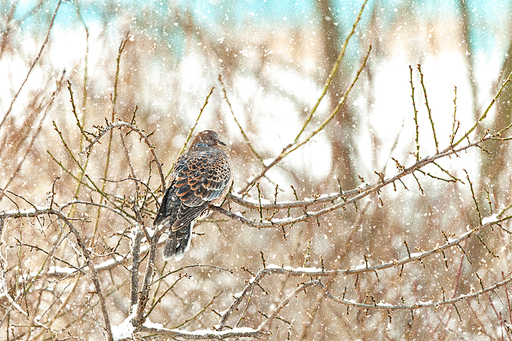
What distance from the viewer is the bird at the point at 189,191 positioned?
2.83m

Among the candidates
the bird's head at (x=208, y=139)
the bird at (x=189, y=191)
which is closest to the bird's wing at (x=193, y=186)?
the bird at (x=189, y=191)

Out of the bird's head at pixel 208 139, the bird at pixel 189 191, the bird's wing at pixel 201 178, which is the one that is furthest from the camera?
the bird's head at pixel 208 139

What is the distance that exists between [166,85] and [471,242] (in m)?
6.30

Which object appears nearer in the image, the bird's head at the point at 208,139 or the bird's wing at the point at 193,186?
the bird's wing at the point at 193,186

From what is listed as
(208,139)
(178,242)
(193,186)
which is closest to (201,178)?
(193,186)

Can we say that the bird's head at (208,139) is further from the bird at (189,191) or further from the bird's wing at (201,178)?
the bird's wing at (201,178)

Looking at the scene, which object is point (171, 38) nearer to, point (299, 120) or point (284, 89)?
point (284, 89)

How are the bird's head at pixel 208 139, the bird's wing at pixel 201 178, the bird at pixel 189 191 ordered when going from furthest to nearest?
the bird's head at pixel 208 139 → the bird's wing at pixel 201 178 → the bird at pixel 189 191

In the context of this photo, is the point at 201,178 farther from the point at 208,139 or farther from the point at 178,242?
the point at 208,139

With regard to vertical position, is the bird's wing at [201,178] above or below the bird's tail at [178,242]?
above

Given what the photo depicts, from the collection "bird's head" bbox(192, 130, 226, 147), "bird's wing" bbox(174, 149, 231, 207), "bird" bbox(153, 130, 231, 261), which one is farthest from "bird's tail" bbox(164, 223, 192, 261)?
"bird's head" bbox(192, 130, 226, 147)

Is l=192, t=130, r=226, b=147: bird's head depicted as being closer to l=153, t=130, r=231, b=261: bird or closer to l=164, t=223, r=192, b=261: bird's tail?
l=153, t=130, r=231, b=261: bird

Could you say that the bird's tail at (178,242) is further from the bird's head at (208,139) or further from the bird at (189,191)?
the bird's head at (208,139)

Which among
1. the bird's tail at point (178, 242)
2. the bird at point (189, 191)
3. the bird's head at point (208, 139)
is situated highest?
the bird's head at point (208, 139)
